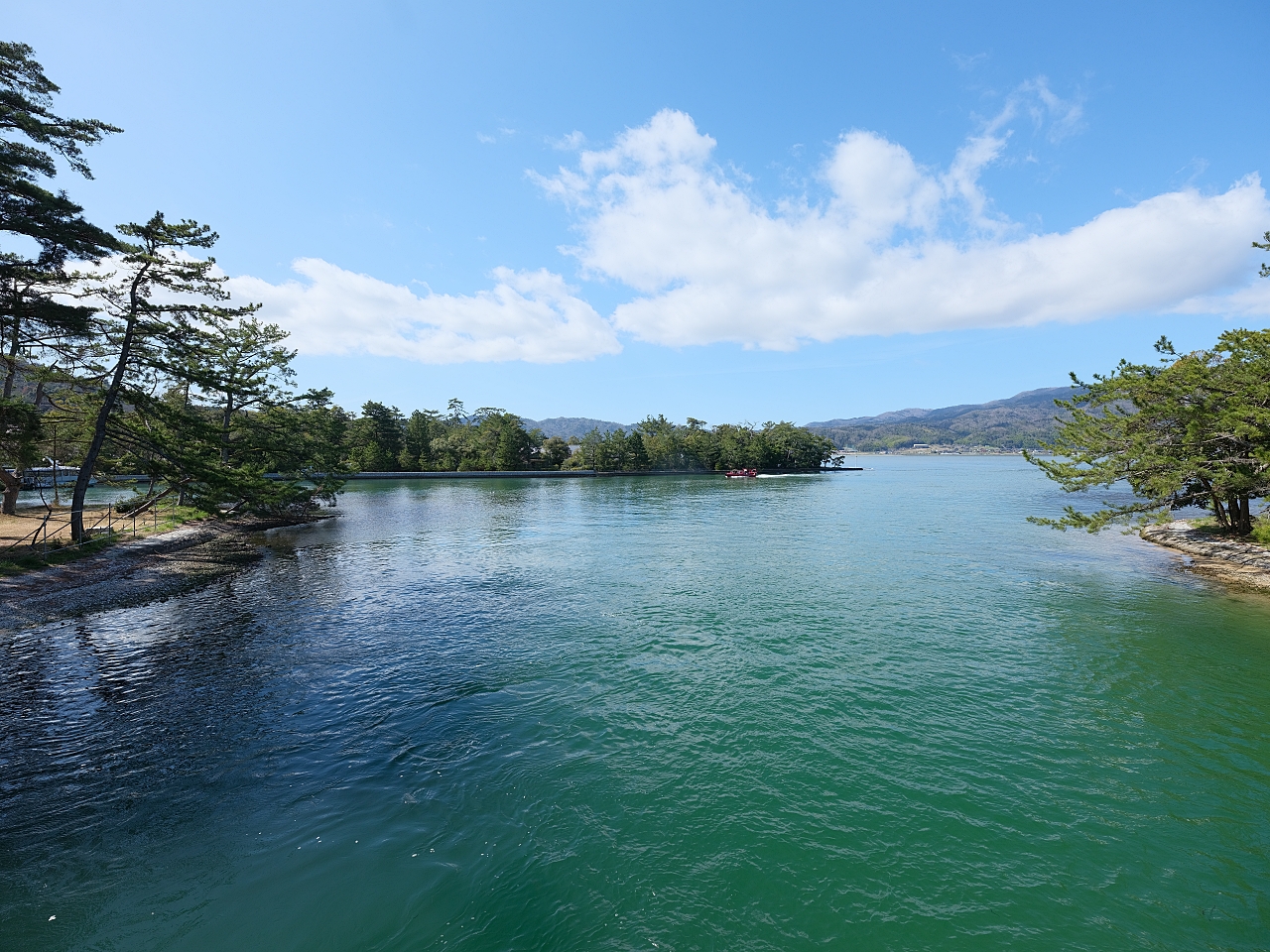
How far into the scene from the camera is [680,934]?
5734mm

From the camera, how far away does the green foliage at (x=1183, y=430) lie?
713 inches

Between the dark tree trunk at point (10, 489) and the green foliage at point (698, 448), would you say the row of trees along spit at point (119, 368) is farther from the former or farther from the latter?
the green foliage at point (698, 448)

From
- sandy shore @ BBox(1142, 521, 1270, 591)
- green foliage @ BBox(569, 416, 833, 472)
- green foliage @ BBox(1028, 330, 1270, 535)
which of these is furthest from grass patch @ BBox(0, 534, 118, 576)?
green foliage @ BBox(569, 416, 833, 472)

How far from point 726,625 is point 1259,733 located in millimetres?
10890

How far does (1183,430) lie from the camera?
819 inches

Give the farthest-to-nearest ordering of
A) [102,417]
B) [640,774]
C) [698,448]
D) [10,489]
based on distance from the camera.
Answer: [698,448] → [10,489] → [102,417] → [640,774]

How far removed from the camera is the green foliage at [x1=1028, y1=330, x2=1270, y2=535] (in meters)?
18.1

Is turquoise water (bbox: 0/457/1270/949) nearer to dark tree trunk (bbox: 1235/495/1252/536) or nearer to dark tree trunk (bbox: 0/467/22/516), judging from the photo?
dark tree trunk (bbox: 1235/495/1252/536)

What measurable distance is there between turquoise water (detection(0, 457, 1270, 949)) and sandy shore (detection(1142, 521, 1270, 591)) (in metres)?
3.97

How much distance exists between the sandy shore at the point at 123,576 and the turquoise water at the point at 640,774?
2.20m

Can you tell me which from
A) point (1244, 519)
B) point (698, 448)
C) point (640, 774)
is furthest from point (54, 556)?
point (698, 448)

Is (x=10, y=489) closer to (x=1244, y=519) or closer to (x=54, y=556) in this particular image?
(x=54, y=556)

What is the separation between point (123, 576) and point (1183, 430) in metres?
41.9

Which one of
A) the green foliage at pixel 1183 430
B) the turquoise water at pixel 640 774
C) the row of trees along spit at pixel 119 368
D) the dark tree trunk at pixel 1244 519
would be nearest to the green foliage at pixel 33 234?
the row of trees along spit at pixel 119 368
